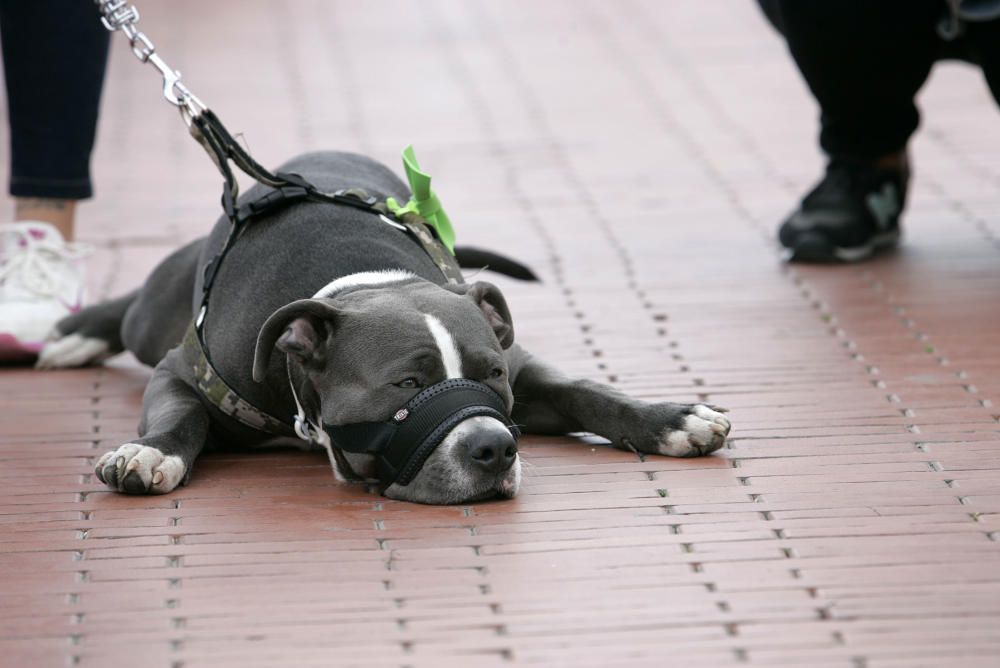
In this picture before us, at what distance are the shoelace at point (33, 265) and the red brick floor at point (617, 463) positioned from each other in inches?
13.1

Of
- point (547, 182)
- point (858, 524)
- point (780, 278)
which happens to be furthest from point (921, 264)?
point (858, 524)

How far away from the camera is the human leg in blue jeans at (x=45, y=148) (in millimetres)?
4551

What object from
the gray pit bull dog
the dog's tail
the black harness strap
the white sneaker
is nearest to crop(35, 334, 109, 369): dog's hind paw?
the white sneaker

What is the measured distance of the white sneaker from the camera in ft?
14.9

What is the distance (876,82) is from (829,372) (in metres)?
1.47

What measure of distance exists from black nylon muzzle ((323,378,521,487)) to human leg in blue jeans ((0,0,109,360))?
1712 mm

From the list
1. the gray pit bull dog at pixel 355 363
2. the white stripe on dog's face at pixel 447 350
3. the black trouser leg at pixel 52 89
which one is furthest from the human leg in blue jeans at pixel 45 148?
the white stripe on dog's face at pixel 447 350

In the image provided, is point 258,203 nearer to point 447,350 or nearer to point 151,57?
point 151,57

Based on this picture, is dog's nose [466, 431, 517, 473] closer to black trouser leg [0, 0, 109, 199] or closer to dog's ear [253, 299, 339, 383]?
dog's ear [253, 299, 339, 383]

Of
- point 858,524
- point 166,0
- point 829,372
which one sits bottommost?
point 166,0

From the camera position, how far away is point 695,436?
356 cm

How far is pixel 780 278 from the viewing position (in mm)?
5203

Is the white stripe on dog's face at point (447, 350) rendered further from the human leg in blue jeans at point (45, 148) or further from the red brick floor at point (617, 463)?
the human leg in blue jeans at point (45, 148)

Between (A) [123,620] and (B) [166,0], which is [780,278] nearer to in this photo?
(A) [123,620]
